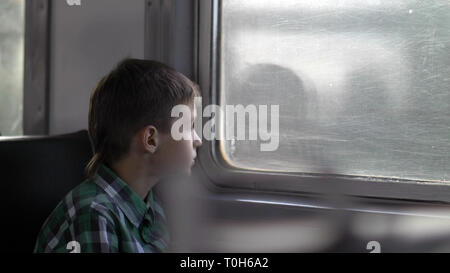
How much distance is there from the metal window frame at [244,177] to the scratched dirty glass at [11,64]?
72 cm

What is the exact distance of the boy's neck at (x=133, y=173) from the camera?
1271mm

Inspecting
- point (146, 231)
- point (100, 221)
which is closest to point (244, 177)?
point (146, 231)

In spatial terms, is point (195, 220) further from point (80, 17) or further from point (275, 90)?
point (80, 17)

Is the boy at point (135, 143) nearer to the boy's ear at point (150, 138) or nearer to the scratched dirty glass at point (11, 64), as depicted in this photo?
the boy's ear at point (150, 138)

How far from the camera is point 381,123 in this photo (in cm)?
138

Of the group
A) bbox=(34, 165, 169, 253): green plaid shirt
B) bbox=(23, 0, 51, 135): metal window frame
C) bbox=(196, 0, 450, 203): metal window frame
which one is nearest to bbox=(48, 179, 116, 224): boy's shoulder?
bbox=(34, 165, 169, 253): green plaid shirt

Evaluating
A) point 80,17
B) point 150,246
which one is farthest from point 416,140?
point 80,17

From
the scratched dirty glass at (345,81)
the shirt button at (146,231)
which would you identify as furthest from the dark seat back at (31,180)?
the scratched dirty glass at (345,81)

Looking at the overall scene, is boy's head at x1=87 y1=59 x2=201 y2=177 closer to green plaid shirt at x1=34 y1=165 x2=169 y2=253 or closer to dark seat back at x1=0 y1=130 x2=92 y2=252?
green plaid shirt at x1=34 y1=165 x2=169 y2=253

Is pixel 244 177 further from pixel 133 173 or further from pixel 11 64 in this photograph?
pixel 11 64

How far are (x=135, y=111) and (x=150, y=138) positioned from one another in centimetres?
7

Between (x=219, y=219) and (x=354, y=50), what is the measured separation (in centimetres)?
62

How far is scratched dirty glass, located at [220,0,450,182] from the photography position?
1.32 meters

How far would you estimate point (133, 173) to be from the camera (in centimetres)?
128
